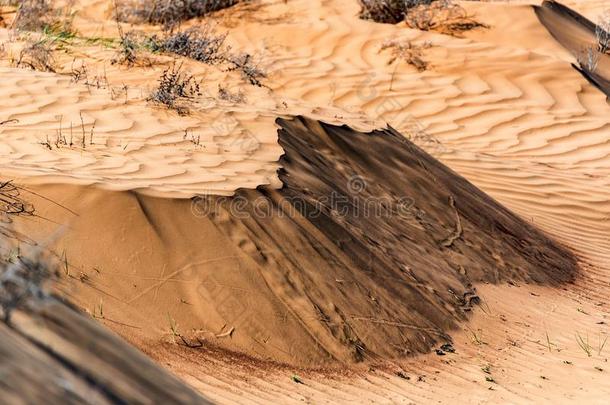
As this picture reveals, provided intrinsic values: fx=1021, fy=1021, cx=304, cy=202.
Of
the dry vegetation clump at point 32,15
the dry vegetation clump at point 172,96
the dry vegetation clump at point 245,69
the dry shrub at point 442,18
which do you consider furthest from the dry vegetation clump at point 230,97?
the dry shrub at point 442,18

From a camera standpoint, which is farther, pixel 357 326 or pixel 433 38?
pixel 433 38

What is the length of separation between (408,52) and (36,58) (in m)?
5.25

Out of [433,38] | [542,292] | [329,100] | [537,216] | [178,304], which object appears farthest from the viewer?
[433,38]

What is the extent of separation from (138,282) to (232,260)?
1.74 feet

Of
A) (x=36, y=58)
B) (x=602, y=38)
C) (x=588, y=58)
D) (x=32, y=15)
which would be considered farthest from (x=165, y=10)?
(x=602, y=38)

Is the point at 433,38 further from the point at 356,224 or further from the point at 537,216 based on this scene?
the point at 356,224

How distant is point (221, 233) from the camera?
16.7ft

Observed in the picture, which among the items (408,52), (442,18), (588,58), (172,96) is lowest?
(588,58)

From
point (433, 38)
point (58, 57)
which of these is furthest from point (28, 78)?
point (433, 38)

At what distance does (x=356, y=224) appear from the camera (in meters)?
6.12

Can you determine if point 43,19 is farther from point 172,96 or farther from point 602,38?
point 602,38

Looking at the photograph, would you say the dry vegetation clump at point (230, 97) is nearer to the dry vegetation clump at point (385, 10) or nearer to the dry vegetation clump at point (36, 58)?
the dry vegetation clump at point (36, 58)

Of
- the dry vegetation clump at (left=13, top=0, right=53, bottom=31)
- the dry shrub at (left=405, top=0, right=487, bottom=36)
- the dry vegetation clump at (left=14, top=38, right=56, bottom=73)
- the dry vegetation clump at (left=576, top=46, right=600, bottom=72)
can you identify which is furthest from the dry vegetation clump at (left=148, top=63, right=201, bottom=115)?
the dry vegetation clump at (left=576, top=46, right=600, bottom=72)

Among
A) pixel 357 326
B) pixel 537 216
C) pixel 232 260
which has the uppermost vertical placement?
pixel 232 260
